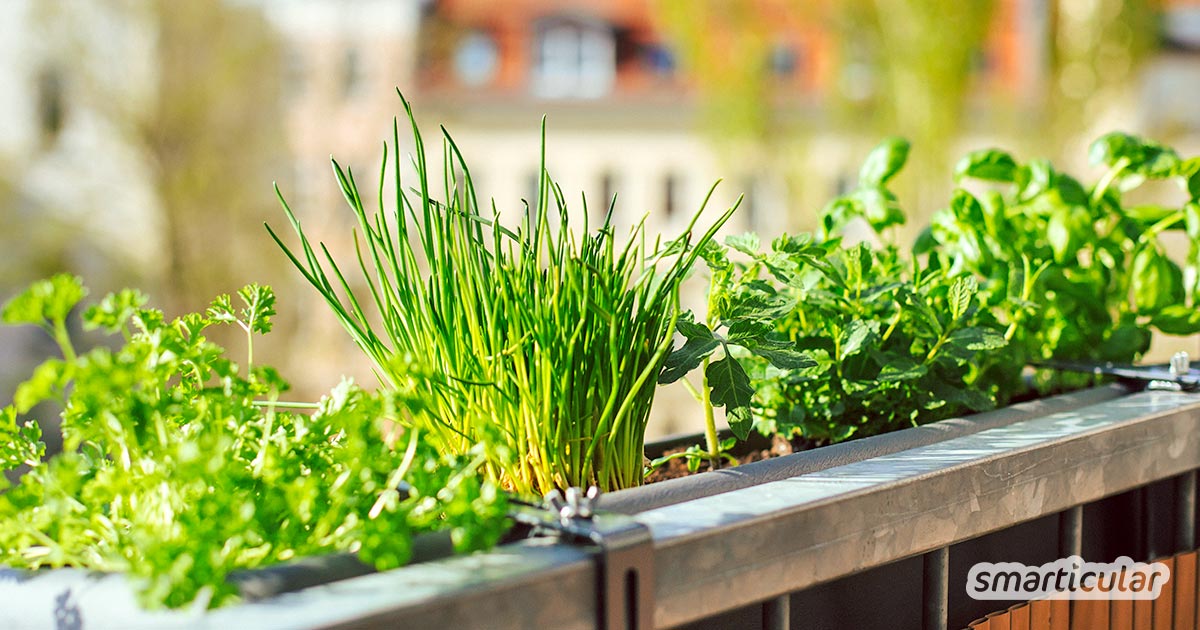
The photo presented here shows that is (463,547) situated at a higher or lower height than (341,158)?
lower

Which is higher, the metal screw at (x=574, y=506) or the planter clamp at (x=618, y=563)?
the metal screw at (x=574, y=506)

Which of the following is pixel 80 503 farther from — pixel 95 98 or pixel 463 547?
pixel 95 98

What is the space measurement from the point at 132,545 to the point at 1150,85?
14.1m

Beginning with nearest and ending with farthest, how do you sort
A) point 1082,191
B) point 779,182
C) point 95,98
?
point 1082,191 < point 95,98 < point 779,182

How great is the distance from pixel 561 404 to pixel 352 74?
12.5m

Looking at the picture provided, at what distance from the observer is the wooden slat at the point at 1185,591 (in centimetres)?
80

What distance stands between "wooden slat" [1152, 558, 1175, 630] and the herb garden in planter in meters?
0.07

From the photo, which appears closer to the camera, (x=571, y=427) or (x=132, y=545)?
(x=132, y=545)

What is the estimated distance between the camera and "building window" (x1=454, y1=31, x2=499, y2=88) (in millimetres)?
13312

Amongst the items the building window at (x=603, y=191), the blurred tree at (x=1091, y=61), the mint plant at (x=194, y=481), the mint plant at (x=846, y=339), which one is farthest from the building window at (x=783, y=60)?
the mint plant at (x=194, y=481)

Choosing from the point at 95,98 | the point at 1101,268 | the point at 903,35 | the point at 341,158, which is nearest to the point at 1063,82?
the point at 903,35

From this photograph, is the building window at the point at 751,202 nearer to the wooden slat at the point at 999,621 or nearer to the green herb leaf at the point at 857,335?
the green herb leaf at the point at 857,335

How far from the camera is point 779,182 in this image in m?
11.9

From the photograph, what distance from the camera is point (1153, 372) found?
0.96 m
